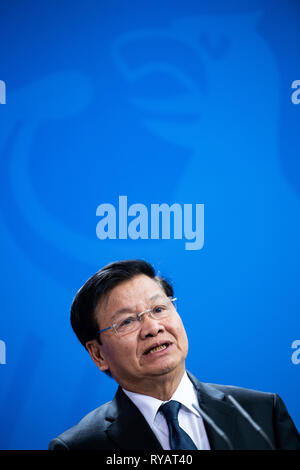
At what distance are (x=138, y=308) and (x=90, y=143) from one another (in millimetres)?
881

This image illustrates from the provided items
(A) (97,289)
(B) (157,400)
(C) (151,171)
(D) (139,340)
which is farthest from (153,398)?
(C) (151,171)

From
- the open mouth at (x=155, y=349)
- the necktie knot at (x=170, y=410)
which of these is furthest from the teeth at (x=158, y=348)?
the necktie knot at (x=170, y=410)

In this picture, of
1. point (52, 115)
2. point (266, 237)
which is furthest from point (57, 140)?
point (266, 237)

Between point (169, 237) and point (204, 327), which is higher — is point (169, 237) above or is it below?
above

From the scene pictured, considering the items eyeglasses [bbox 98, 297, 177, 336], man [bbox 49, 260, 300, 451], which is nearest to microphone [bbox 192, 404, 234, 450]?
man [bbox 49, 260, 300, 451]

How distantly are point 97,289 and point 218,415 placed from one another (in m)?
0.68

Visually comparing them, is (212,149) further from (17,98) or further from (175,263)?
(17,98)

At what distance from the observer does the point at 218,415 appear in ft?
5.89

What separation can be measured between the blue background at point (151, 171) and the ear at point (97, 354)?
267 mm

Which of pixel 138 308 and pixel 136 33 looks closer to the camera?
pixel 138 308

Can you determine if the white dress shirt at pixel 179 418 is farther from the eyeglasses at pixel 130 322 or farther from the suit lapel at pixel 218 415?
the eyeglasses at pixel 130 322

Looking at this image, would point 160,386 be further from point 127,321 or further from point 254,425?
point 254,425

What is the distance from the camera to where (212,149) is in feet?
7.35

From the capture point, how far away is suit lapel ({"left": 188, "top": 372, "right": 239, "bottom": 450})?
1.76 m
